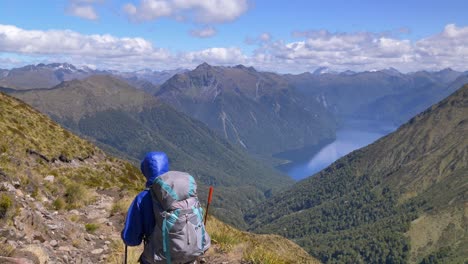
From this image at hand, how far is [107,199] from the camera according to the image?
79.0 feet

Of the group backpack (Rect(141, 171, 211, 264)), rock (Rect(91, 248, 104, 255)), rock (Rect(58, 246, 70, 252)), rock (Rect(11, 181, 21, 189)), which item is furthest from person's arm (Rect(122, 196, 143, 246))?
rock (Rect(11, 181, 21, 189))

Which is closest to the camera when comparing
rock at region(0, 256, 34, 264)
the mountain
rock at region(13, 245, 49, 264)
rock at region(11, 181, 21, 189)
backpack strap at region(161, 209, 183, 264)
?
backpack strap at region(161, 209, 183, 264)

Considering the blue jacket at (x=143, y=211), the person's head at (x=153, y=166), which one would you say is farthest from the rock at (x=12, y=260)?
the person's head at (x=153, y=166)

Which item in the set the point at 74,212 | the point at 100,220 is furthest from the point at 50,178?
the point at 100,220

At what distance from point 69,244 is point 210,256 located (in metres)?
5.10

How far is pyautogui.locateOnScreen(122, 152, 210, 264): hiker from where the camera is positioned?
346 inches

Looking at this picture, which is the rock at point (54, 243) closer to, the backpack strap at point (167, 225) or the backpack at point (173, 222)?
the backpack at point (173, 222)

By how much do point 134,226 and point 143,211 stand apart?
39 centimetres

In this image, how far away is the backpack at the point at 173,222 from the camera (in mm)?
8789

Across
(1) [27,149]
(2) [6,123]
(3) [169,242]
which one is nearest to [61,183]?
(1) [27,149]

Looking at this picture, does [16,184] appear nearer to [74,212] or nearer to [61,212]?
[61,212]

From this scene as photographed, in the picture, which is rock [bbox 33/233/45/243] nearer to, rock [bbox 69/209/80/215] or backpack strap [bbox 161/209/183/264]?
rock [bbox 69/209/80/215]

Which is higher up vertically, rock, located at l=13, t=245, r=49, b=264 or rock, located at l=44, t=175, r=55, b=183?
rock, located at l=13, t=245, r=49, b=264

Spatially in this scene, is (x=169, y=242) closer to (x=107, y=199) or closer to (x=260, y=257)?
(x=260, y=257)
